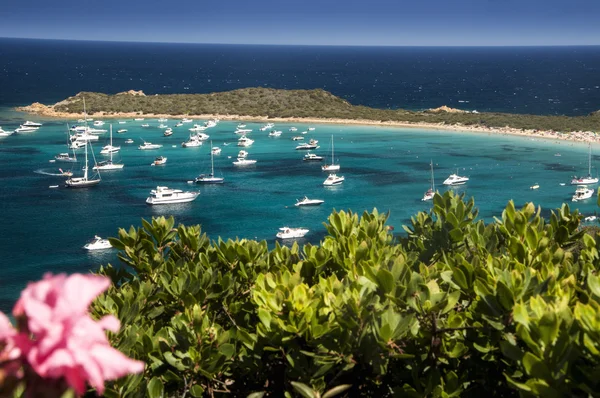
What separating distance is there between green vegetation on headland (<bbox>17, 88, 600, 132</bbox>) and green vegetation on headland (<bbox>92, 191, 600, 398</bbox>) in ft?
183

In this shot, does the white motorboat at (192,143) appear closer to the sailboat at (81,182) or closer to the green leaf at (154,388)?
the sailboat at (81,182)

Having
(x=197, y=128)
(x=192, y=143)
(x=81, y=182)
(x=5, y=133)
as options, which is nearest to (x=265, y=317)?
(x=81, y=182)

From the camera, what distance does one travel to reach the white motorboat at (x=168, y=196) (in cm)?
3128

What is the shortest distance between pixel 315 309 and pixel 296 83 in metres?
120

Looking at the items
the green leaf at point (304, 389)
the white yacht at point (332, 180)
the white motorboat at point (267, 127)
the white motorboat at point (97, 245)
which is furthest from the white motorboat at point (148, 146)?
the green leaf at point (304, 389)

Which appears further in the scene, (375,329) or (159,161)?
(159,161)

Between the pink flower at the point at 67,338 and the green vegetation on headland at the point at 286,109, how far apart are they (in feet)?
193

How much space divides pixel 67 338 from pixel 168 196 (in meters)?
31.2

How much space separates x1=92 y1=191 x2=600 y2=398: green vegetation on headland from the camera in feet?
8.95

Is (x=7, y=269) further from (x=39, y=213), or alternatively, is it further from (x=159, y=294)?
(x=159, y=294)

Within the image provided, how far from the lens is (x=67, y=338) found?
103 centimetres

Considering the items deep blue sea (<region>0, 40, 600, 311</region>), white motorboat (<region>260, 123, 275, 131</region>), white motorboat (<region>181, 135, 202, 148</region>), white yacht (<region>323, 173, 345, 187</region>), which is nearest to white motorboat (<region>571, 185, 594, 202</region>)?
deep blue sea (<region>0, 40, 600, 311</region>)

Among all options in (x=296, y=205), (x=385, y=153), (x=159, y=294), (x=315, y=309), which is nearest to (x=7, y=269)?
(x=296, y=205)

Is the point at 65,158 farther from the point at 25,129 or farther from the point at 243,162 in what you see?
the point at 25,129
